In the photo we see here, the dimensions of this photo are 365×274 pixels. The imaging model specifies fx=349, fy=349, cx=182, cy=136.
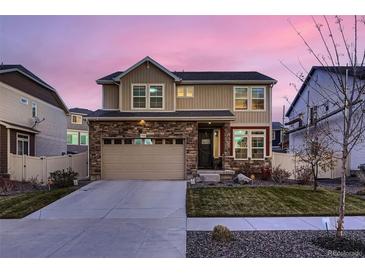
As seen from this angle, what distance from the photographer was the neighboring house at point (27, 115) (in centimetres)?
1898

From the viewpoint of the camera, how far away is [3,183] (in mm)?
15242

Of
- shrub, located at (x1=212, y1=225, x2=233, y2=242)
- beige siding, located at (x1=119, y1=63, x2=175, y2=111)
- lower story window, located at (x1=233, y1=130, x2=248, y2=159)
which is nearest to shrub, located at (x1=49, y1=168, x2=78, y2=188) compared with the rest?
beige siding, located at (x1=119, y1=63, x2=175, y2=111)

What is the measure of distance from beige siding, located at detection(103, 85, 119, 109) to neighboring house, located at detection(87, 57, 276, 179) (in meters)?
0.02

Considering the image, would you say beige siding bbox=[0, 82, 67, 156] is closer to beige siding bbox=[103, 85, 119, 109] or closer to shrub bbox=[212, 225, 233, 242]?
beige siding bbox=[103, 85, 119, 109]

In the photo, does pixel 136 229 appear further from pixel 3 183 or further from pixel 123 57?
pixel 123 57

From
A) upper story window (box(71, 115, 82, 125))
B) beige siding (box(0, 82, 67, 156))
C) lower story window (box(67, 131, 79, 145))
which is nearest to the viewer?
beige siding (box(0, 82, 67, 156))

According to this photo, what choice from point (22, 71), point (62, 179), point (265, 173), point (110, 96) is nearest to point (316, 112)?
point (265, 173)

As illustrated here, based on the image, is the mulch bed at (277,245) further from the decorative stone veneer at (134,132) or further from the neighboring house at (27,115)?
the neighboring house at (27,115)

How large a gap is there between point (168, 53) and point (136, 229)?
13302 mm

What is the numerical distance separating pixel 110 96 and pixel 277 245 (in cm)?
1484

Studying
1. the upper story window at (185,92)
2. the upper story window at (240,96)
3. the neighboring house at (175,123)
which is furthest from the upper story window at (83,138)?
the upper story window at (240,96)

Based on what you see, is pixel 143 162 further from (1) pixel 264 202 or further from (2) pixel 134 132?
(1) pixel 264 202

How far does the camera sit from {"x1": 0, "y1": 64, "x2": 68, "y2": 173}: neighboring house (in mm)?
18984
